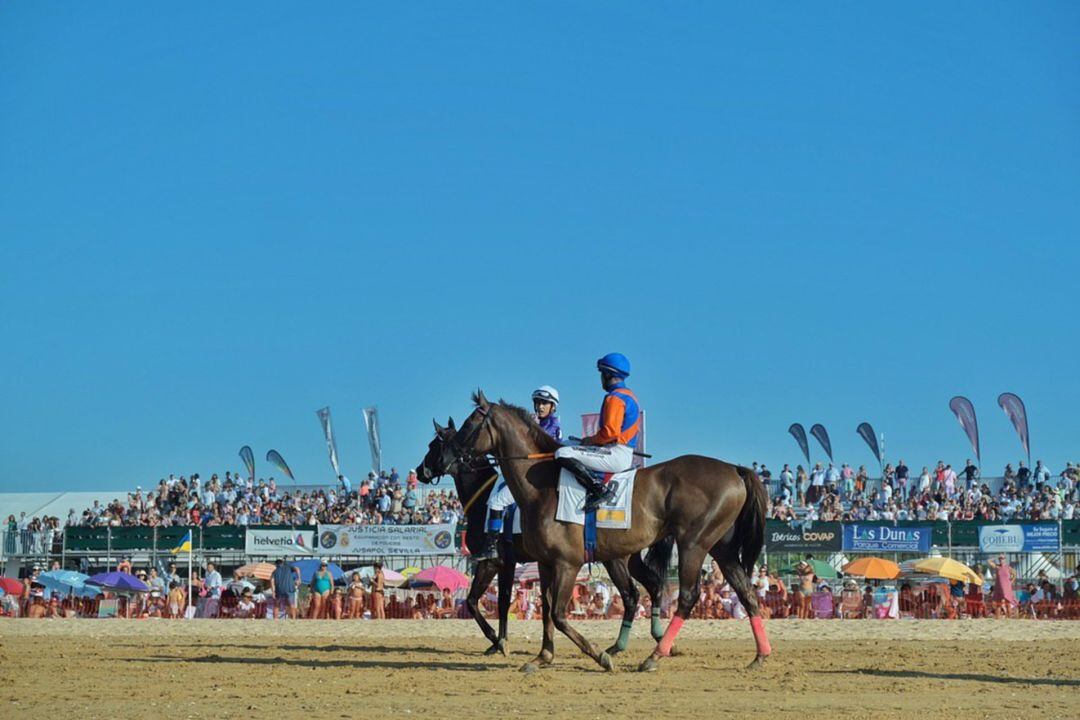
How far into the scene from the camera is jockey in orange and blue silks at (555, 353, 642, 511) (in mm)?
11602

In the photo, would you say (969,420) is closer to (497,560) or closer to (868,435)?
(868,435)

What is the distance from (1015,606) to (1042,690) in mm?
15364

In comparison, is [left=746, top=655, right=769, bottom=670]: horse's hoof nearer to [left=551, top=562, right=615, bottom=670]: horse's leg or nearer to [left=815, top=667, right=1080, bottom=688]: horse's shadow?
[left=815, top=667, right=1080, bottom=688]: horse's shadow

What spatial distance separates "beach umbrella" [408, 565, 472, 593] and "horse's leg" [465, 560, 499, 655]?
478 inches

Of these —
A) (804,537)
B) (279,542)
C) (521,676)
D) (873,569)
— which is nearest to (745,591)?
(521,676)

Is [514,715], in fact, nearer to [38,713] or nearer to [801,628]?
[38,713]

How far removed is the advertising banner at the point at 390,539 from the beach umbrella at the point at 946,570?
1055cm

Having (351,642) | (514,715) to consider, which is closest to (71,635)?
(351,642)

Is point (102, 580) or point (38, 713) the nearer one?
point (38, 713)

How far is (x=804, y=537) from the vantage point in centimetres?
2922

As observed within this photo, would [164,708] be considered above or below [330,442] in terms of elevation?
below

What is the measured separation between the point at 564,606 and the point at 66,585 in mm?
18798

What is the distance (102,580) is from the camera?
26.4m

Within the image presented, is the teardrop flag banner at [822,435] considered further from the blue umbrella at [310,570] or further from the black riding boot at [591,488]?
the black riding boot at [591,488]
